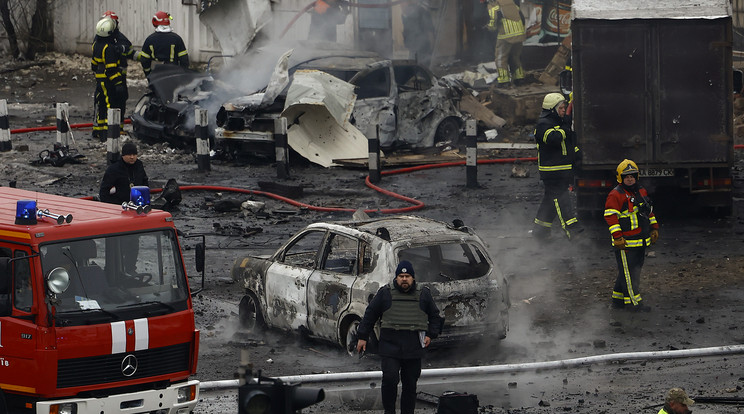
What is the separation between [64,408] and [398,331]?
2574mm

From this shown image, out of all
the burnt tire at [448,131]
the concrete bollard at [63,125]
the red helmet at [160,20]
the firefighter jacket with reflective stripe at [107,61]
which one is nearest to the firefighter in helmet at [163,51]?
the red helmet at [160,20]

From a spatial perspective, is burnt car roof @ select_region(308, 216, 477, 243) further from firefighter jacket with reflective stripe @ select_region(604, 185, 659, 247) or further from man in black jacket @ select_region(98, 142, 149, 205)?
man in black jacket @ select_region(98, 142, 149, 205)

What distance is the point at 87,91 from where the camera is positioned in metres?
28.5

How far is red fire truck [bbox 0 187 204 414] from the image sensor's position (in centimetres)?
815

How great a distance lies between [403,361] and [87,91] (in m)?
20.8

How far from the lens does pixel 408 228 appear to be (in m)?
11.2

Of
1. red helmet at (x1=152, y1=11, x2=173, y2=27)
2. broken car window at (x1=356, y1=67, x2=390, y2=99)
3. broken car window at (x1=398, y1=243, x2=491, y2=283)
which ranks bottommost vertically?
broken car window at (x1=398, y1=243, x2=491, y2=283)

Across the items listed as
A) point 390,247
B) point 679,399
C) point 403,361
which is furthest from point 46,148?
point 679,399

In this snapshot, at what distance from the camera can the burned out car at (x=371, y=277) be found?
10.8 m

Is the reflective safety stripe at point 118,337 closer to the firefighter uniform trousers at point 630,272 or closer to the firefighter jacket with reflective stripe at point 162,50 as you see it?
the firefighter uniform trousers at point 630,272

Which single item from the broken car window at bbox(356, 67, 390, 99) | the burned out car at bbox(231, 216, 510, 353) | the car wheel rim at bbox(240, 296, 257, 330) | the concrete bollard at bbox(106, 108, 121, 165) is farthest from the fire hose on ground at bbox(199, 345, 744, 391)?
the broken car window at bbox(356, 67, 390, 99)

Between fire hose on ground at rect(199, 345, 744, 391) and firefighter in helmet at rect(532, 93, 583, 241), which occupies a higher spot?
firefighter in helmet at rect(532, 93, 583, 241)

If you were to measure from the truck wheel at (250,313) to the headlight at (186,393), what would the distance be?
3474mm

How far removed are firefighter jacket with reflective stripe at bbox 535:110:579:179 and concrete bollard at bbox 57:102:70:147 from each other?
28.3 ft
